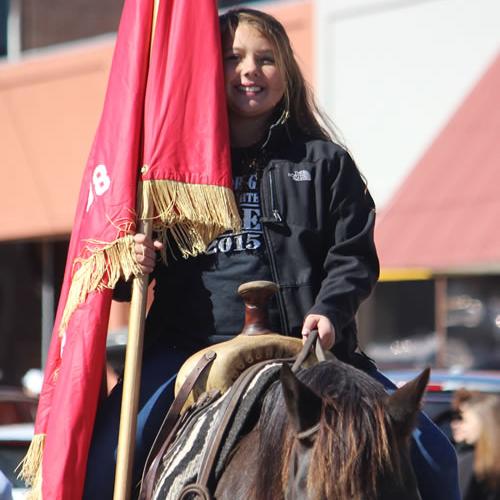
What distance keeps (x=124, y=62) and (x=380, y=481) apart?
2.02 m

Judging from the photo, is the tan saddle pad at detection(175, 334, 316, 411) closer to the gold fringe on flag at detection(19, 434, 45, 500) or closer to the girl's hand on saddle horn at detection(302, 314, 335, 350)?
the girl's hand on saddle horn at detection(302, 314, 335, 350)

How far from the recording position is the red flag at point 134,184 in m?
4.41

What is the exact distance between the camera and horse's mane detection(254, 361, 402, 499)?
3.20 m

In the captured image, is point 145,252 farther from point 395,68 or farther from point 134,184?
point 395,68

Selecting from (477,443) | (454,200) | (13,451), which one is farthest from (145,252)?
(454,200)

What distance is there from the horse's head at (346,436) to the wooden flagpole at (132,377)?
88 centimetres

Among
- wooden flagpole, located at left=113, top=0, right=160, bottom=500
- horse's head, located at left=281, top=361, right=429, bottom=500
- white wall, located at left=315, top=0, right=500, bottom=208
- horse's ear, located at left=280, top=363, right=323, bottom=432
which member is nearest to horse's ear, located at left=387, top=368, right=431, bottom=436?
horse's head, located at left=281, top=361, right=429, bottom=500

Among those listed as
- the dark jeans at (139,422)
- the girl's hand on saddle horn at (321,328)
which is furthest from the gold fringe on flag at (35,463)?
the girl's hand on saddle horn at (321,328)

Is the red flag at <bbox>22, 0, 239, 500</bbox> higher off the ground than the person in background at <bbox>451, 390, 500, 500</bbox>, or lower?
higher

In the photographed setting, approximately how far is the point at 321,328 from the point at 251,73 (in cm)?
99

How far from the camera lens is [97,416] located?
14.8 feet

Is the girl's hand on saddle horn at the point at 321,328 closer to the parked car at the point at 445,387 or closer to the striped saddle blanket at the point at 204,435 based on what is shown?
the striped saddle blanket at the point at 204,435

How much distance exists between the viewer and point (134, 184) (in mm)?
4496

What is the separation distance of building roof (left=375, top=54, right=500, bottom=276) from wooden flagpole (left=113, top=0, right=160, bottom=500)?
12.0 metres
